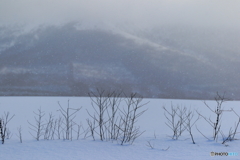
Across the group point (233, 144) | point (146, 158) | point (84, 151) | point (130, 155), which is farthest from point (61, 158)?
point (233, 144)

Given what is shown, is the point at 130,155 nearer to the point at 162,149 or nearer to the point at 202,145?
the point at 162,149

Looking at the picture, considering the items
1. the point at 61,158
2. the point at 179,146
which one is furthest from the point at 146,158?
the point at 61,158

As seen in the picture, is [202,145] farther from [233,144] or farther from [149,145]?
[149,145]

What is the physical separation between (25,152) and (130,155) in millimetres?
1818

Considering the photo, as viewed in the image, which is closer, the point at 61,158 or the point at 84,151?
the point at 61,158

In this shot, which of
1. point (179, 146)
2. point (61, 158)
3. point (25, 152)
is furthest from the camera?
point (179, 146)

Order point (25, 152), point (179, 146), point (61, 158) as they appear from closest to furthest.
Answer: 1. point (61, 158)
2. point (25, 152)
3. point (179, 146)

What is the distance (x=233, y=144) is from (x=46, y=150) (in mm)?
3479

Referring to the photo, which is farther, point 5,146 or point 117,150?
point 5,146

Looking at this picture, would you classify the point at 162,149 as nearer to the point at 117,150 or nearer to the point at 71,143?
the point at 117,150

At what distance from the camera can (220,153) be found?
363 centimetres

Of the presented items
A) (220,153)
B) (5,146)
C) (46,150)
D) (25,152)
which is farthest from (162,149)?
(5,146)

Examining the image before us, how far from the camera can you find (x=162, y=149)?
157 inches

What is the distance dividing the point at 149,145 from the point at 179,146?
1.85ft
